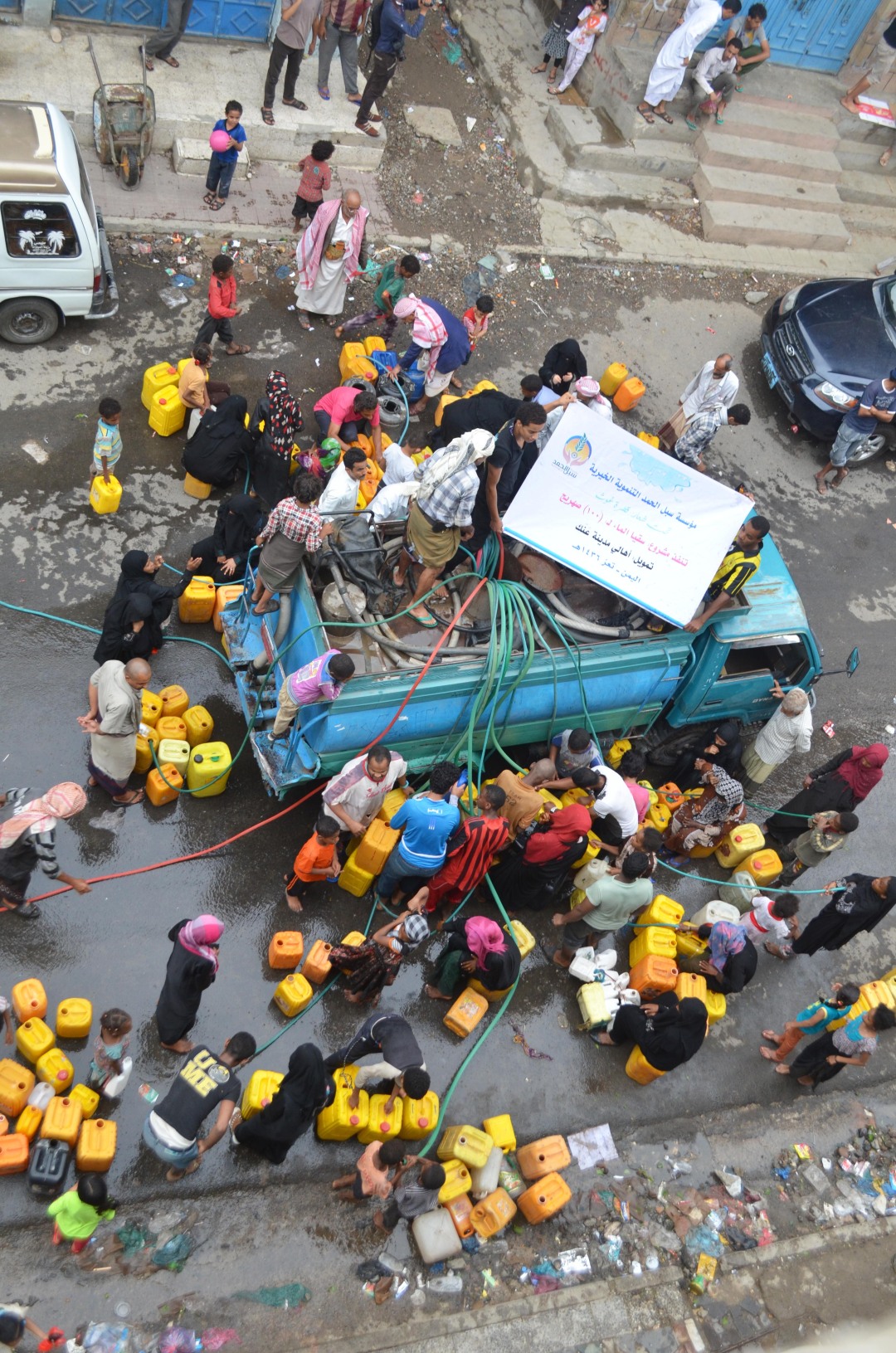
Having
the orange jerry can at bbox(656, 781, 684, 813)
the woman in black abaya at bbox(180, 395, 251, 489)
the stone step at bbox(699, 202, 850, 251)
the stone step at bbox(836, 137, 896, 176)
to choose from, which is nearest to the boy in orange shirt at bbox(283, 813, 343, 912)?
the orange jerry can at bbox(656, 781, 684, 813)

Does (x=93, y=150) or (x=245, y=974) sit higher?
(x=93, y=150)

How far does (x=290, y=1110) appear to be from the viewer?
580cm

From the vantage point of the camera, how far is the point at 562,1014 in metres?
7.54

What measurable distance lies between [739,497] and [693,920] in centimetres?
325

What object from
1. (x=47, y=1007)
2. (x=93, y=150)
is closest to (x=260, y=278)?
(x=93, y=150)

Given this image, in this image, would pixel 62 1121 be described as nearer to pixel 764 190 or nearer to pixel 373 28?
pixel 373 28

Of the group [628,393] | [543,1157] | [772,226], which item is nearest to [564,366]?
[628,393]

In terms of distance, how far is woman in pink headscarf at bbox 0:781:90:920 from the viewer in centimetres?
603

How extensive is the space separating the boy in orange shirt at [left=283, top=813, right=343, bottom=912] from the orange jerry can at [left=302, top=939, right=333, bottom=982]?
0.44 m

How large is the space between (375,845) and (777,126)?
1295 cm

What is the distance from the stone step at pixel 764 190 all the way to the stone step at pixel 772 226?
9 centimetres

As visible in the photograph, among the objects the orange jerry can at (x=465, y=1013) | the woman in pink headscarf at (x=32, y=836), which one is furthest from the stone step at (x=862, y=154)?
the woman in pink headscarf at (x=32, y=836)

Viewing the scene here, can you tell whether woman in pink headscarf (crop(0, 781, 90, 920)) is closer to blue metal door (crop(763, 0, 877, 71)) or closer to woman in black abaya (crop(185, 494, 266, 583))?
woman in black abaya (crop(185, 494, 266, 583))

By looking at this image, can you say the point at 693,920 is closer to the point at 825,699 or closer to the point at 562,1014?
the point at 562,1014
